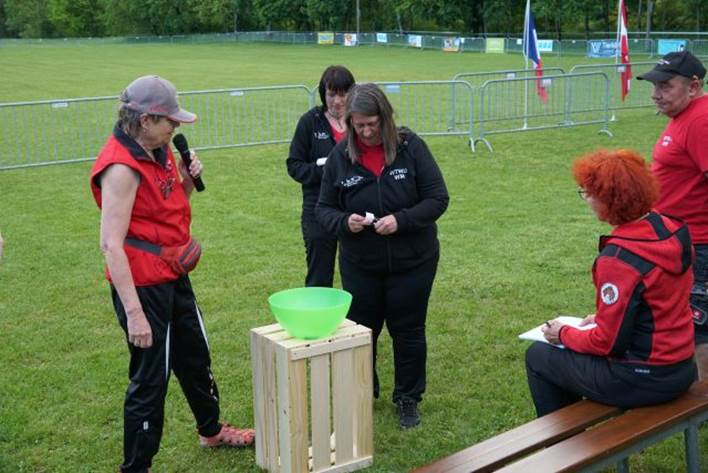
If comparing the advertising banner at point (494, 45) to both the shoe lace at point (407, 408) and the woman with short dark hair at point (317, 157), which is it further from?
the shoe lace at point (407, 408)

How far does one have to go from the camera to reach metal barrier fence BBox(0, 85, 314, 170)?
13641mm

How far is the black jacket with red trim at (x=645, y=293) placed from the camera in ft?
10.7

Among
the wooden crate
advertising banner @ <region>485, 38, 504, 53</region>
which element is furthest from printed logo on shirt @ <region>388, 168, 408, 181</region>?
advertising banner @ <region>485, 38, 504, 53</region>

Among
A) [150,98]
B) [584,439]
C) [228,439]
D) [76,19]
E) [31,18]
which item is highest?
[31,18]

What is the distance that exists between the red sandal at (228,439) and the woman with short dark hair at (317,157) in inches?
53.3

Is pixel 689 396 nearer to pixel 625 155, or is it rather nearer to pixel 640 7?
pixel 625 155

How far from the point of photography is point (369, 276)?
4.46m

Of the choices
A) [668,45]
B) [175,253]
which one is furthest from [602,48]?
Result: [175,253]

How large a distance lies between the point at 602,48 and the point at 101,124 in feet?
89.8

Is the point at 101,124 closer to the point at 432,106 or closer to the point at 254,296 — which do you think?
the point at 432,106

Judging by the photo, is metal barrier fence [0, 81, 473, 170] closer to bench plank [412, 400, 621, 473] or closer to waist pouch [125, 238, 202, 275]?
waist pouch [125, 238, 202, 275]

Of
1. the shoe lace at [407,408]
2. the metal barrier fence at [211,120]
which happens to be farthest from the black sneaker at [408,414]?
the metal barrier fence at [211,120]

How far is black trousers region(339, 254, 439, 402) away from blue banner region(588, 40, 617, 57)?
3471 centimetres

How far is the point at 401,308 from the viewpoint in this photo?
14.7 ft
